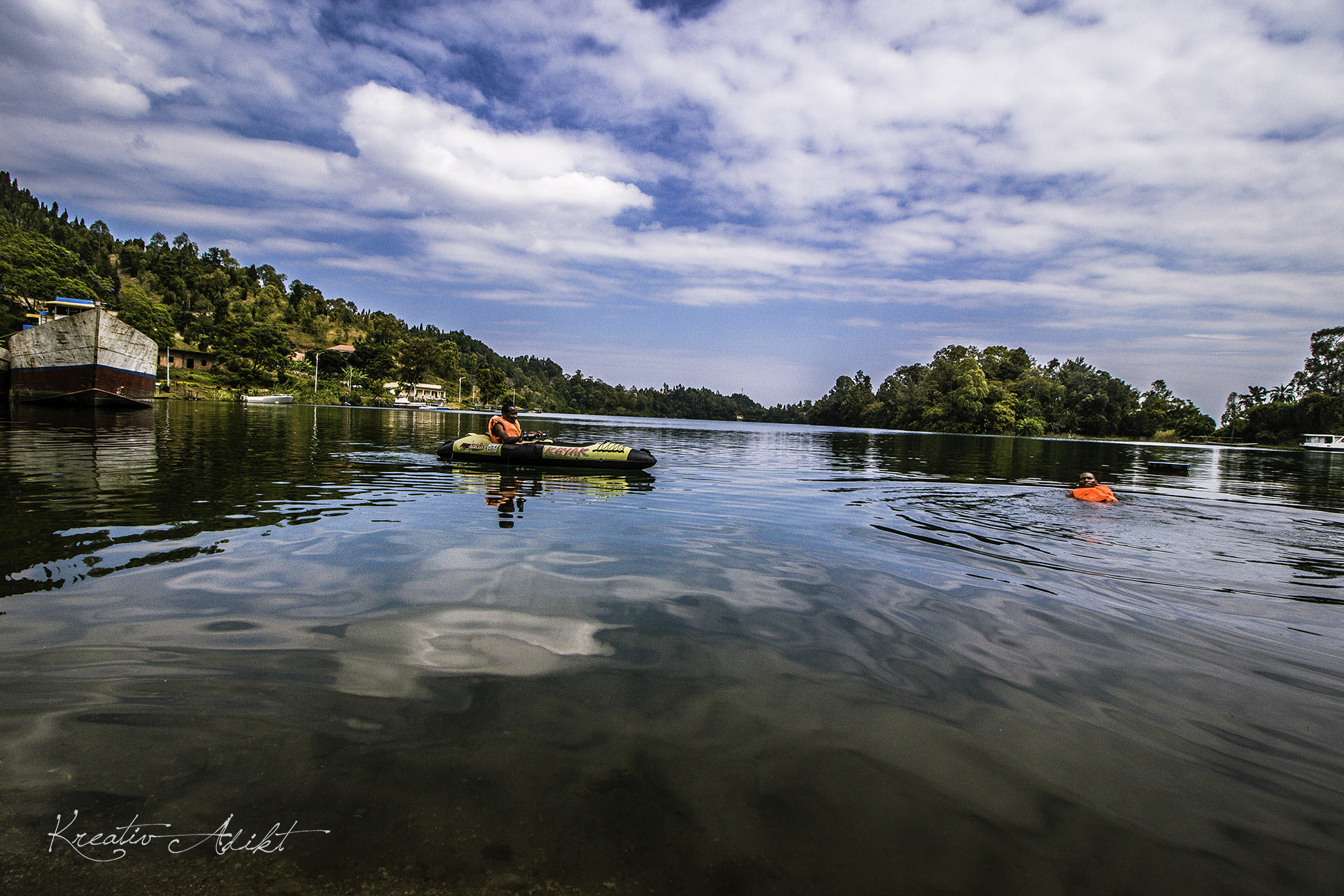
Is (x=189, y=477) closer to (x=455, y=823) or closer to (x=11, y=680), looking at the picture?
(x=11, y=680)

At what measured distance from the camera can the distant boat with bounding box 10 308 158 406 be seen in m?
32.2

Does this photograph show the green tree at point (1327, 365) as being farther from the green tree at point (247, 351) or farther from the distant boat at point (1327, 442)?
the green tree at point (247, 351)

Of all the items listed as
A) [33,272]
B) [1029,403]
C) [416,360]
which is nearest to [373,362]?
[416,360]

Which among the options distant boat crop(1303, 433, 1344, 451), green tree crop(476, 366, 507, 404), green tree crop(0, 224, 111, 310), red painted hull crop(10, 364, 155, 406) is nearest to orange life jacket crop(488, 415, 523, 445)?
red painted hull crop(10, 364, 155, 406)

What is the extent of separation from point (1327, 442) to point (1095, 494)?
3084 inches

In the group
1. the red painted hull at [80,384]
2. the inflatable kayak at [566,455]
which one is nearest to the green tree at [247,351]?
the red painted hull at [80,384]

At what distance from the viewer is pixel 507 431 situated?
661 inches

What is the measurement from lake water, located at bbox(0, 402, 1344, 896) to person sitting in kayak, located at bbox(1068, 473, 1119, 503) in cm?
496

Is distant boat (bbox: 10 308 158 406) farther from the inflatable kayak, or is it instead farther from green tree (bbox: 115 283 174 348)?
the inflatable kayak

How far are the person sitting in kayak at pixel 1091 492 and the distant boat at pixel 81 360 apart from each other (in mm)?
44841

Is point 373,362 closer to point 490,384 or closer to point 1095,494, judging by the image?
point 490,384

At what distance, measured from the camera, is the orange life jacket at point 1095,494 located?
13.4 metres

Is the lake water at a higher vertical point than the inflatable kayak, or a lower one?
lower

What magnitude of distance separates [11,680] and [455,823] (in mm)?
3124
